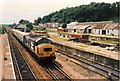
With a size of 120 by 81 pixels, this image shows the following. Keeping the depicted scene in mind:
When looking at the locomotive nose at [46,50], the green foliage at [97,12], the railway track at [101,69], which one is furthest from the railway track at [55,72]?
the green foliage at [97,12]

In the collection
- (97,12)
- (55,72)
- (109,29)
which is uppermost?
(97,12)

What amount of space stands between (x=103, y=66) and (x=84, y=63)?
4554 millimetres

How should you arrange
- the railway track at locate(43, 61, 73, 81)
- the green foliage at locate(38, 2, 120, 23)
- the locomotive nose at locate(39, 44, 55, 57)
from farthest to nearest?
1. the green foliage at locate(38, 2, 120, 23)
2. the locomotive nose at locate(39, 44, 55, 57)
3. the railway track at locate(43, 61, 73, 81)

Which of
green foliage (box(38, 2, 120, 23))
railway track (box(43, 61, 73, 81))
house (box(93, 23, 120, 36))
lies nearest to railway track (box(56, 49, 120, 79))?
railway track (box(43, 61, 73, 81))

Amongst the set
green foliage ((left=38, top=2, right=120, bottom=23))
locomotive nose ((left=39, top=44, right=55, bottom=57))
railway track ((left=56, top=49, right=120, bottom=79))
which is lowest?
railway track ((left=56, top=49, right=120, bottom=79))

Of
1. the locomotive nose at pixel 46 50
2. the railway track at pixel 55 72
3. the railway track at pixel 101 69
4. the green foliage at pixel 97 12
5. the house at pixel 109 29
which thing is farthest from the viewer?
the green foliage at pixel 97 12

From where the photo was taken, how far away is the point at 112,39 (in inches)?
1886

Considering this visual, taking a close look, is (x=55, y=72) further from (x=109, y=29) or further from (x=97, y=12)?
(x=97, y=12)

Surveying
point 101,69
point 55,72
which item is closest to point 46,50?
point 55,72

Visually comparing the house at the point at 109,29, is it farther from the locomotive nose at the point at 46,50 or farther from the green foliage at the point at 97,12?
the green foliage at the point at 97,12

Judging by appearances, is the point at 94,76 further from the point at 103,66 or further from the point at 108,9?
the point at 108,9

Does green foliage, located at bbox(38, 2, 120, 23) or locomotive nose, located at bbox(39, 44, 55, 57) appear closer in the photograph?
locomotive nose, located at bbox(39, 44, 55, 57)

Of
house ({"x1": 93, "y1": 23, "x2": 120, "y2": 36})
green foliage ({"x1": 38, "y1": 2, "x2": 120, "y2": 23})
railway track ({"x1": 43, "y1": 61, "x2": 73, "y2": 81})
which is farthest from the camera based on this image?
green foliage ({"x1": 38, "y1": 2, "x2": 120, "y2": 23})

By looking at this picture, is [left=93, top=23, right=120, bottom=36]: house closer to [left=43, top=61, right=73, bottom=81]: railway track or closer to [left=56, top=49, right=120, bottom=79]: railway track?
[left=56, top=49, right=120, bottom=79]: railway track
